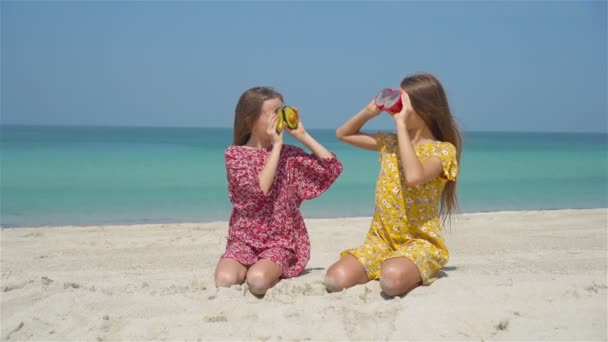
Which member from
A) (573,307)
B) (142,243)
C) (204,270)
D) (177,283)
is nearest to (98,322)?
(177,283)

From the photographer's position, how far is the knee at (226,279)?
4.07 m

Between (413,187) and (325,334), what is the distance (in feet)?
4.17

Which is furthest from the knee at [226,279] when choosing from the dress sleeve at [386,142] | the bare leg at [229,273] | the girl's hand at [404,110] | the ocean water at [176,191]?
the ocean water at [176,191]

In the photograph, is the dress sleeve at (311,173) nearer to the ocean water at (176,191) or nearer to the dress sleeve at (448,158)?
the dress sleeve at (448,158)

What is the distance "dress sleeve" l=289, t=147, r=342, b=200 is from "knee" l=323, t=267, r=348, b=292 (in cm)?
69

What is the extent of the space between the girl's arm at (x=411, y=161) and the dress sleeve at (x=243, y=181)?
98 cm

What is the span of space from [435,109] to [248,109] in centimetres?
127

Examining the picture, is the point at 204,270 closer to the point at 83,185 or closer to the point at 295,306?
the point at 295,306

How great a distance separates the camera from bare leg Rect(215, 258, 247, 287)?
4078 mm

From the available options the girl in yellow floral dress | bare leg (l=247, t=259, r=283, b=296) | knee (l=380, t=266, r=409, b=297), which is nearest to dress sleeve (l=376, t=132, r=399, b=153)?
the girl in yellow floral dress

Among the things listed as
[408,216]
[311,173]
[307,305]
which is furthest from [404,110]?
[307,305]

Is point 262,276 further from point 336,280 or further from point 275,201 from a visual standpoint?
point 275,201

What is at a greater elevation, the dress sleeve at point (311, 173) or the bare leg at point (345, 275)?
the dress sleeve at point (311, 173)

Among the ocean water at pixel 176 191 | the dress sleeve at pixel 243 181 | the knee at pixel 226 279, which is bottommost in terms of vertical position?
the ocean water at pixel 176 191
